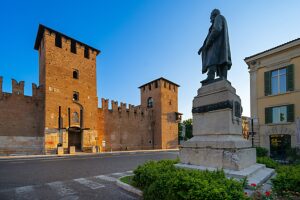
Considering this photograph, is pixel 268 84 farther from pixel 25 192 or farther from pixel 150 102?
pixel 150 102

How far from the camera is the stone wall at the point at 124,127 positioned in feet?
103

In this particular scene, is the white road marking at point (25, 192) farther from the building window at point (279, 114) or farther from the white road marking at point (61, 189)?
the building window at point (279, 114)

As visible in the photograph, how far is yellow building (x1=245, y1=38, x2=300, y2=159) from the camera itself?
15.0m

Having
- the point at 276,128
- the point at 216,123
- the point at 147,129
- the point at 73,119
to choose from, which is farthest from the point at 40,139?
the point at 276,128

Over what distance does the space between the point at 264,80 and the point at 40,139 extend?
2666cm

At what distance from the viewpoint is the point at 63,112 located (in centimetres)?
2531

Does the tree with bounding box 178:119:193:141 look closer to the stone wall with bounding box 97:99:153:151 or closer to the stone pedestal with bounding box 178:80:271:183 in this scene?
the stone wall with bounding box 97:99:153:151

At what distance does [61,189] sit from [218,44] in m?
7.17

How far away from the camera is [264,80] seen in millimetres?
16953

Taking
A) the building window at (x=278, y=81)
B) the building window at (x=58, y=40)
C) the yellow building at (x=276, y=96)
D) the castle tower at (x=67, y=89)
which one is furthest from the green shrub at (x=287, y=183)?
the building window at (x=58, y=40)

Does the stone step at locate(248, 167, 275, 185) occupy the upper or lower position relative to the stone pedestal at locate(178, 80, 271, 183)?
lower

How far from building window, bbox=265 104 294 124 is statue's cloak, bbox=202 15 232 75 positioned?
1228 cm

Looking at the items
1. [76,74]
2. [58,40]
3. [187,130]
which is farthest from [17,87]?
[187,130]

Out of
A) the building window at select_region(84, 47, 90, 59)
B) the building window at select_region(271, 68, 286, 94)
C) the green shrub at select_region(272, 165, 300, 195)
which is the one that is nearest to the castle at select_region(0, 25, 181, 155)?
the building window at select_region(84, 47, 90, 59)
